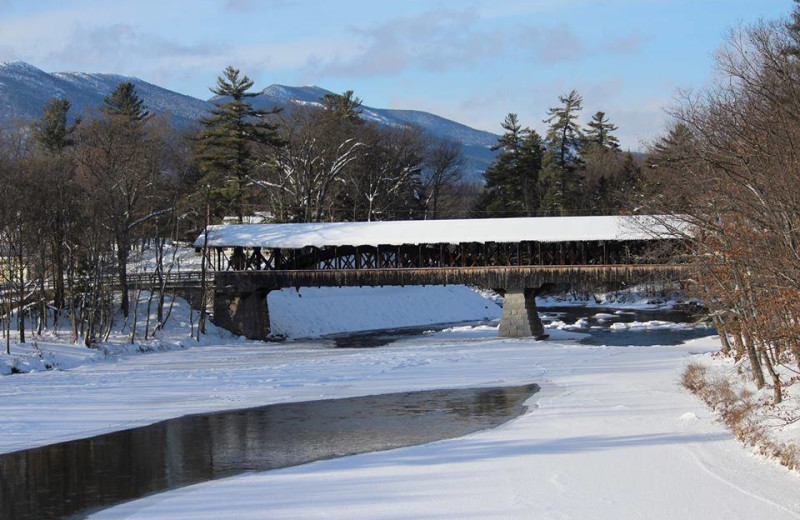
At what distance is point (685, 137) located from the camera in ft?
73.2

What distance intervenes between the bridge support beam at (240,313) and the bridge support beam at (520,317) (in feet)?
34.9

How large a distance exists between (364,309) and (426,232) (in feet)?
32.3

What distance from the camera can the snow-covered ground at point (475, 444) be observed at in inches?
413

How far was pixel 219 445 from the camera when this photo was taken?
49.4 ft

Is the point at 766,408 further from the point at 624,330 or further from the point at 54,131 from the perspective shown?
the point at 54,131

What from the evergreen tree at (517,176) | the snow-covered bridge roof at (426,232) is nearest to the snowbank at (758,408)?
the snow-covered bridge roof at (426,232)

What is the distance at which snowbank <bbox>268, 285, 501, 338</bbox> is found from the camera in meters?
42.8

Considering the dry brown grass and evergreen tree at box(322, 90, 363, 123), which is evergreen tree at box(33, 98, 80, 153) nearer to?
evergreen tree at box(322, 90, 363, 123)

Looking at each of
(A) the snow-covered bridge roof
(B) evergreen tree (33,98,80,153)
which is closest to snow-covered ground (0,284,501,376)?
(A) the snow-covered bridge roof

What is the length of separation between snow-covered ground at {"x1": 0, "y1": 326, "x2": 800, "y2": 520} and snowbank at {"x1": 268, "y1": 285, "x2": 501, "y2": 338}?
14259 millimetres

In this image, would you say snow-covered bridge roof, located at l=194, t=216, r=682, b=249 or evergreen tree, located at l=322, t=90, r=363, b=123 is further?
evergreen tree, located at l=322, t=90, r=363, b=123

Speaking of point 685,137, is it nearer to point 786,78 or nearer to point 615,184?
point 786,78

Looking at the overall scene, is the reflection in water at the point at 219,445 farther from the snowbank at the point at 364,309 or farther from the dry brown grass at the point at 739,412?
the snowbank at the point at 364,309

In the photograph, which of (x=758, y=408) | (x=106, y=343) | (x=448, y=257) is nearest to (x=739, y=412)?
(x=758, y=408)
